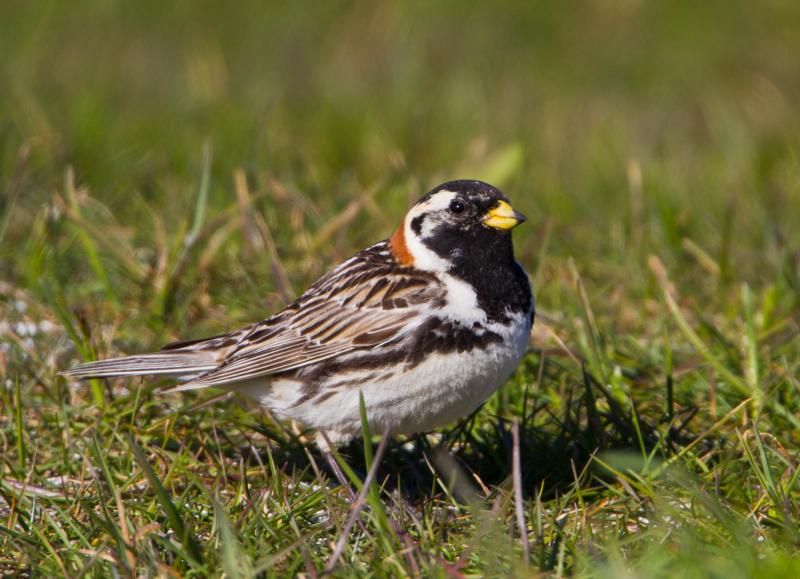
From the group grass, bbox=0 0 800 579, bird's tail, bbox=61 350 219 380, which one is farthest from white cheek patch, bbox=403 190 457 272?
bird's tail, bbox=61 350 219 380

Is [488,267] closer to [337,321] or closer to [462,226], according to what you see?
[462,226]

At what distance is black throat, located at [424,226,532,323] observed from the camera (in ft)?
15.3

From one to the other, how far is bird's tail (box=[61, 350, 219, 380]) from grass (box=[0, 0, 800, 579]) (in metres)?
0.18

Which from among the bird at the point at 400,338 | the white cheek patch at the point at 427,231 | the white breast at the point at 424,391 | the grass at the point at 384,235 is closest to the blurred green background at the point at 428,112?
the grass at the point at 384,235

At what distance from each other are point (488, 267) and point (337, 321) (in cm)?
61

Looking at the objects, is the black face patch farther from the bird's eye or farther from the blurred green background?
the blurred green background

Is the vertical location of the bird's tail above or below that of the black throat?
below

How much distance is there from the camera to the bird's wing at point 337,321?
4.75 m

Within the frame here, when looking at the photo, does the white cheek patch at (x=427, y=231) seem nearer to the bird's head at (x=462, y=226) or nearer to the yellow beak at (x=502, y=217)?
the bird's head at (x=462, y=226)

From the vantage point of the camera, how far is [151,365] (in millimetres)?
5145

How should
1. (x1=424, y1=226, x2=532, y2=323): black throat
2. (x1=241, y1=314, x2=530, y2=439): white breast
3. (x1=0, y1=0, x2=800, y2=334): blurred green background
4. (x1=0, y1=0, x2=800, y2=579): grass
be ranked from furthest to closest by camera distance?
1. (x1=0, y1=0, x2=800, y2=334): blurred green background
2. (x1=424, y1=226, x2=532, y2=323): black throat
3. (x1=241, y1=314, x2=530, y2=439): white breast
4. (x1=0, y1=0, x2=800, y2=579): grass

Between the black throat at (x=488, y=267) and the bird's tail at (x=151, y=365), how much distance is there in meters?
1.06

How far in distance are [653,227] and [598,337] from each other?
178cm

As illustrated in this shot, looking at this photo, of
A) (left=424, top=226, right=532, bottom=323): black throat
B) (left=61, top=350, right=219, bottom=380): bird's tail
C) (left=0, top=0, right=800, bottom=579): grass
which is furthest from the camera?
(left=61, top=350, right=219, bottom=380): bird's tail
